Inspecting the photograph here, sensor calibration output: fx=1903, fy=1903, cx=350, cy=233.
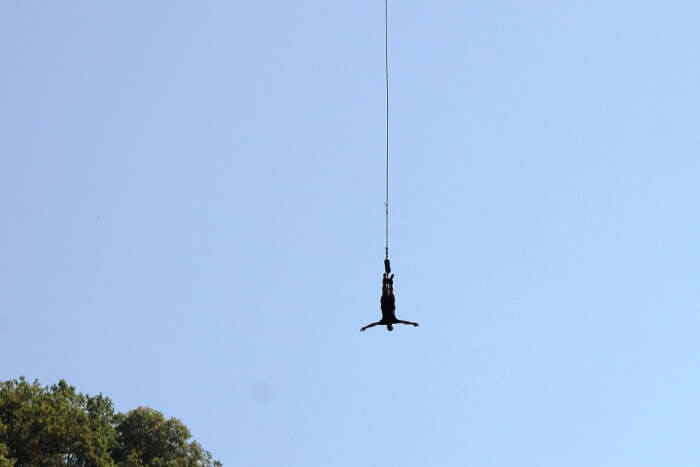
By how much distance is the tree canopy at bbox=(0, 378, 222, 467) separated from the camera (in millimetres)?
91625

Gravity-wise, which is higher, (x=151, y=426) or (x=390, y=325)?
(x=151, y=426)

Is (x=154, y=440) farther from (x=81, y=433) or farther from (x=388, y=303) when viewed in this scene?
(x=388, y=303)

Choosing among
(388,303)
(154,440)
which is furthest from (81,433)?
(388,303)

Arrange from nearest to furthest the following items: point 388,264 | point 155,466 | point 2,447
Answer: point 388,264 < point 2,447 < point 155,466

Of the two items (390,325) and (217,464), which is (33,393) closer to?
(217,464)

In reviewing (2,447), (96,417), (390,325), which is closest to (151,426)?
(96,417)

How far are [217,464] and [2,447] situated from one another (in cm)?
1410

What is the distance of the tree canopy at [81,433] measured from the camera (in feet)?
301

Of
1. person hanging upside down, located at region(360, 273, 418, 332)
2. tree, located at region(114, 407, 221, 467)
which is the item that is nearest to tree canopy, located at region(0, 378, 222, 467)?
tree, located at region(114, 407, 221, 467)

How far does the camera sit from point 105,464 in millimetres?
91750

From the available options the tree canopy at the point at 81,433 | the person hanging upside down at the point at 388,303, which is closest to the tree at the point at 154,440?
the tree canopy at the point at 81,433

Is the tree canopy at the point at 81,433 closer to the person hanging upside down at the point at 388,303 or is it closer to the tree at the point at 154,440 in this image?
the tree at the point at 154,440

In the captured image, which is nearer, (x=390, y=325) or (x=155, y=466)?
(x=390, y=325)

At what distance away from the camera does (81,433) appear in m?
93.2
